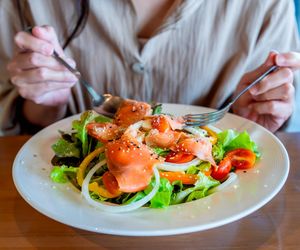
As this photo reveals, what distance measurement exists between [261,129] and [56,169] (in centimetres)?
45

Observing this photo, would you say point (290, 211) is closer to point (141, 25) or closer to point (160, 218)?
point (160, 218)

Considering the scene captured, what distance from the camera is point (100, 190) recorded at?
0.72 m

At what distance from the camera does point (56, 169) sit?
78 centimetres

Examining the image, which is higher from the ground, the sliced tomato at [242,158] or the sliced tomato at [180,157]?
the sliced tomato at [180,157]

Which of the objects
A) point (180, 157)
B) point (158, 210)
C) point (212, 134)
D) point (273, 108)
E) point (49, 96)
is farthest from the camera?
point (49, 96)

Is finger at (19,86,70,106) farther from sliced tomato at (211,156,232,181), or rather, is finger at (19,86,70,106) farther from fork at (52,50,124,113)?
sliced tomato at (211,156,232,181)

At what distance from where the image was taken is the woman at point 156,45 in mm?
1198

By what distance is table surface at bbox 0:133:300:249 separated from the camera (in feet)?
2.22

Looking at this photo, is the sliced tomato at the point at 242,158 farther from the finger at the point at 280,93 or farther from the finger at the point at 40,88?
the finger at the point at 40,88

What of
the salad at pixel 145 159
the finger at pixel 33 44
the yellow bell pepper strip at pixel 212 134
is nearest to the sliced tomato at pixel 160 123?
the salad at pixel 145 159

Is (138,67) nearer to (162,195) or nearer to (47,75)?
(47,75)

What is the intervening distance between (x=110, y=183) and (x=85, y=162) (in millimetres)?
101

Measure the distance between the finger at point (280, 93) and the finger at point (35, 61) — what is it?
0.48m

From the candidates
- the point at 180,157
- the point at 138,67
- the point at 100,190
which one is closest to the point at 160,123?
the point at 180,157
